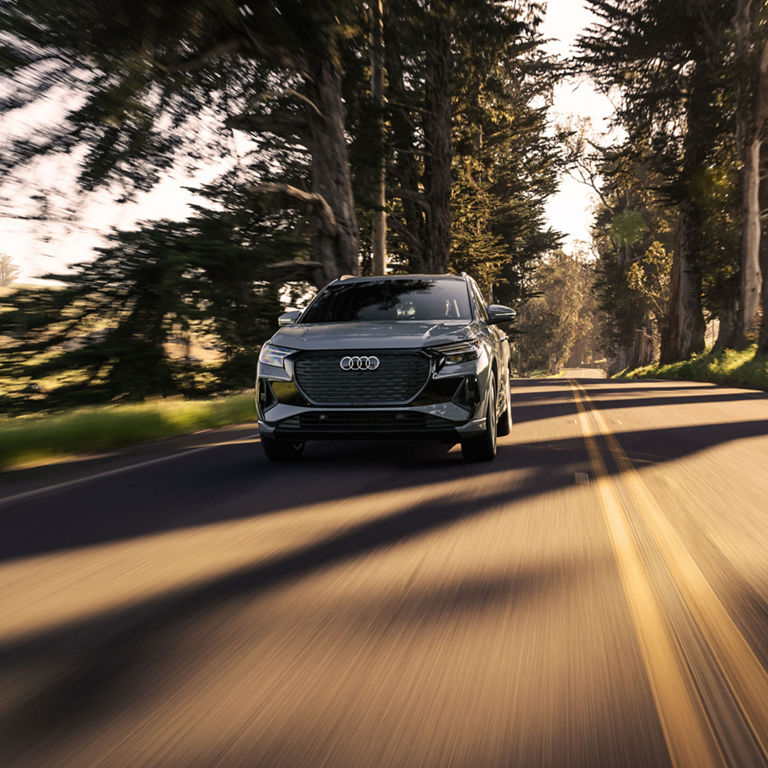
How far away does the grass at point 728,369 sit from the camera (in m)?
24.0

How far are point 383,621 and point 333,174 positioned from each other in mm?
15821

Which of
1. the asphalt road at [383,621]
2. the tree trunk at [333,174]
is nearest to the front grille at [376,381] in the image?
Result: the asphalt road at [383,621]

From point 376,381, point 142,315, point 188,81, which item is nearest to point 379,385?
point 376,381

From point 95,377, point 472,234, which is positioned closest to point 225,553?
point 95,377

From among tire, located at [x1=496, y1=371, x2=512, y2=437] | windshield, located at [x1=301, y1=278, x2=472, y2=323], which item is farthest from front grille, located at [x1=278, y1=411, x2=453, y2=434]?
tire, located at [x1=496, y1=371, x2=512, y2=437]

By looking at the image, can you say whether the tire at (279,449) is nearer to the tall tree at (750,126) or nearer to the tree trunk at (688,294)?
the tall tree at (750,126)

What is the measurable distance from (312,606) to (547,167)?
120 feet

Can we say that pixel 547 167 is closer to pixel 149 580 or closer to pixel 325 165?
pixel 325 165

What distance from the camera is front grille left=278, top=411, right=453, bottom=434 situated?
740cm

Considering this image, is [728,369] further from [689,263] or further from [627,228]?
[627,228]

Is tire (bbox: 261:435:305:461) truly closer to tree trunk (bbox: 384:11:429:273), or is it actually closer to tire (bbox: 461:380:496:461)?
tire (bbox: 461:380:496:461)

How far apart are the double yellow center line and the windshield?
3565mm

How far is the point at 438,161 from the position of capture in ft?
86.9

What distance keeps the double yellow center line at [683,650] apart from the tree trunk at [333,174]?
Answer: 13.1 metres
